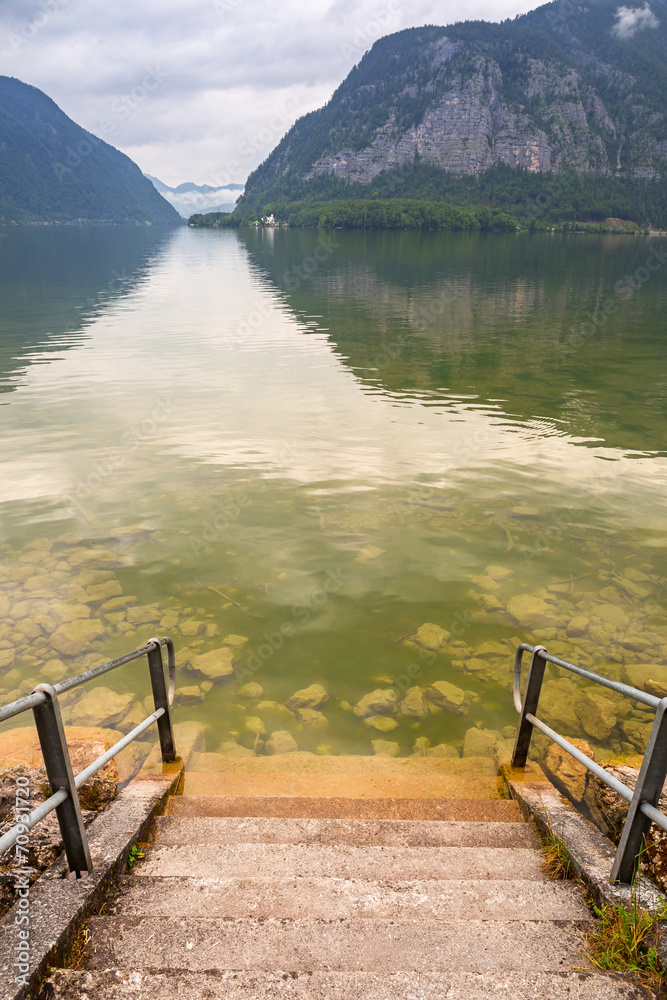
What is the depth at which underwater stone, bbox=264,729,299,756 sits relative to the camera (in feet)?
20.4

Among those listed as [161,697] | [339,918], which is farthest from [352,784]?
[339,918]

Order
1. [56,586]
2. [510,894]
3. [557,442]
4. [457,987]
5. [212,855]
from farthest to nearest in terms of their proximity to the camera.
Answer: [557,442], [56,586], [212,855], [510,894], [457,987]

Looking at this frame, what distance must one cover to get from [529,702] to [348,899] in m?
2.36

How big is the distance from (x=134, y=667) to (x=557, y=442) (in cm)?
1240

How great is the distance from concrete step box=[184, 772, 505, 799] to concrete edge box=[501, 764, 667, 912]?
50 cm

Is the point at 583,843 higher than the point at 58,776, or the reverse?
the point at 58,776

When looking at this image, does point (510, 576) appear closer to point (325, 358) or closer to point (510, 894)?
point (510, 894)

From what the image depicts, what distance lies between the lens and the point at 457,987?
8.24 ft

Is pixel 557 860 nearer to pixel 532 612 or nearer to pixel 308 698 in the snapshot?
pixel 308 698

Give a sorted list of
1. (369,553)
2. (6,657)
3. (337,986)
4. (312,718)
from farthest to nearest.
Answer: (369,553) < (6,657) < (312,718) < (337,986)

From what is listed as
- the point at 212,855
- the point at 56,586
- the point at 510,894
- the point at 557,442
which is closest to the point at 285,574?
the point at 56,586

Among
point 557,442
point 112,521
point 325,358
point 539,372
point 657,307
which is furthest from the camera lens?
point 657,307

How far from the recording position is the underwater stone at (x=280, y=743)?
6211mm

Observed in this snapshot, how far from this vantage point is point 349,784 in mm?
5527
